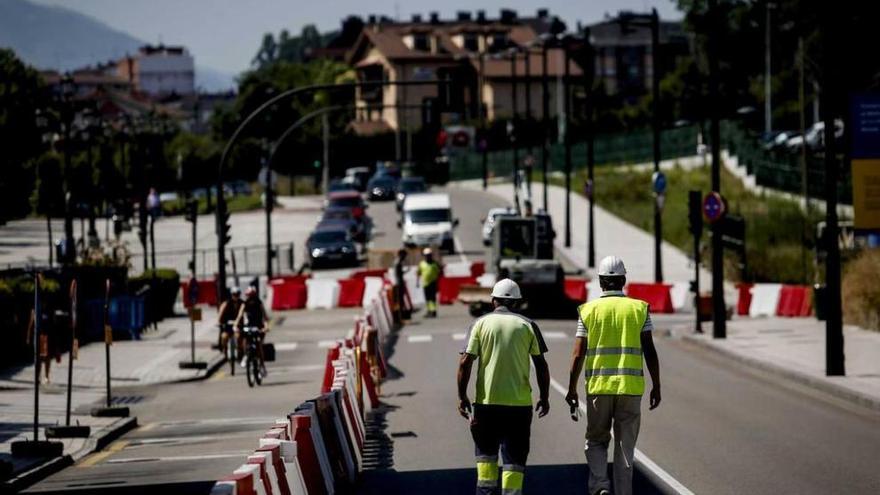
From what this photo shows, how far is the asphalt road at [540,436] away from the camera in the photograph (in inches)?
627

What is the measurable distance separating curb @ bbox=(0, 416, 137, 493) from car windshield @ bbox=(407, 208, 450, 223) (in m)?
42.9

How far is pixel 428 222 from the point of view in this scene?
221 ft

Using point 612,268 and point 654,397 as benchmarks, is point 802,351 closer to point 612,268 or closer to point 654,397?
point 654,397

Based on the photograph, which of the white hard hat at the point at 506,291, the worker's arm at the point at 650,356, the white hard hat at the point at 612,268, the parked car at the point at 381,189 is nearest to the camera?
the white hard hat at the point at 506,291

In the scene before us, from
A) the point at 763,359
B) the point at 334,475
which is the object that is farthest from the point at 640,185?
the point at 334,475

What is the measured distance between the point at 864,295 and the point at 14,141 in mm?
24974

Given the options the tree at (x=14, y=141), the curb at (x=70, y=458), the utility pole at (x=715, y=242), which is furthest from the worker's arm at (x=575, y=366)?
the tree at (x=14, y=141)

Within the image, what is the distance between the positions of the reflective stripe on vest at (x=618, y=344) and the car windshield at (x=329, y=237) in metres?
52.5

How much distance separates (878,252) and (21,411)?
64.6 feet

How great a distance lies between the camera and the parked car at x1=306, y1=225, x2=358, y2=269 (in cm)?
6444

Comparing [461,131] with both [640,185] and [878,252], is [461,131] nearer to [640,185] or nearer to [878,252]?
[640,185]

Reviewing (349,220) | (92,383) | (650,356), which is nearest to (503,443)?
(650,356)

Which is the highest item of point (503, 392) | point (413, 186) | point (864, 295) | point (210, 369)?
point (413, 186)

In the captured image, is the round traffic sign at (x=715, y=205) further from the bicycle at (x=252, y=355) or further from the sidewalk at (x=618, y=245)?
the sidewalk at (x=618, y=245)
